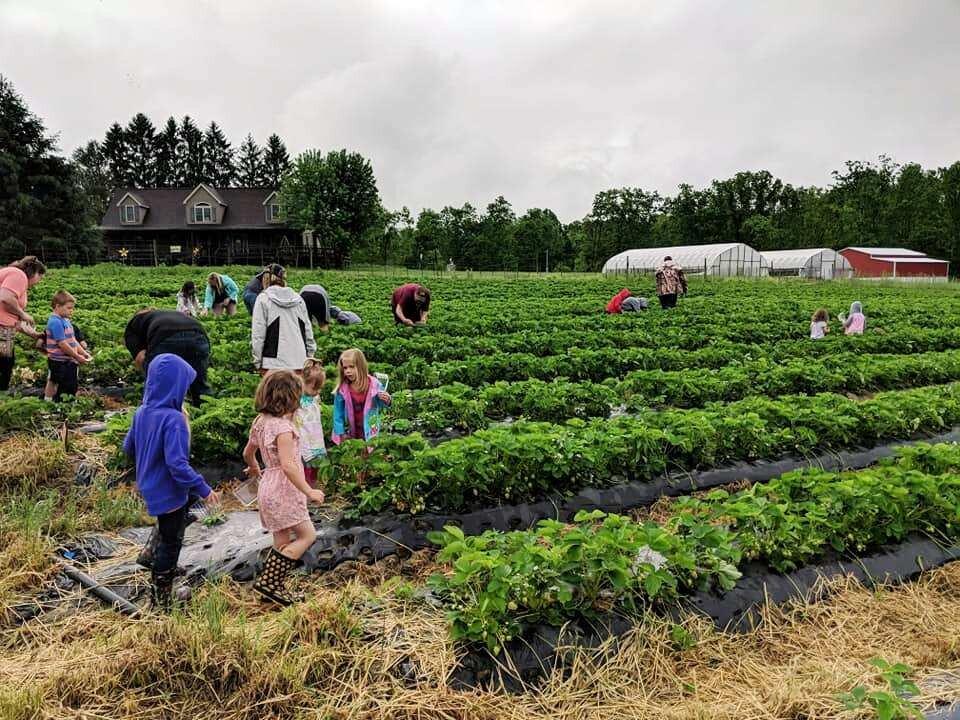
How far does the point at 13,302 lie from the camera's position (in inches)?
293

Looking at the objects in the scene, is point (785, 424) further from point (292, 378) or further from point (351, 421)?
point (292, 378)

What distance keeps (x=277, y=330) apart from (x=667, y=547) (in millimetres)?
4860

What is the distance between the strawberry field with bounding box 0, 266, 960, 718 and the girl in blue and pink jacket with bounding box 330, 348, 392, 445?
0.29 m

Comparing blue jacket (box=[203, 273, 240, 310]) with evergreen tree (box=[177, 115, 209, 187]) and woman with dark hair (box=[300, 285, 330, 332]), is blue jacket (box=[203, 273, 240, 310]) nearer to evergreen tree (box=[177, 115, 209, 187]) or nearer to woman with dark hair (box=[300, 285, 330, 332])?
woman with dark hair (box=[300, 285, 330, 332])

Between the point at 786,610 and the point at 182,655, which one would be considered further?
the point at 786,610

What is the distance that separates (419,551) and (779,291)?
29126 millimetres

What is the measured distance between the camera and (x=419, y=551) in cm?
459

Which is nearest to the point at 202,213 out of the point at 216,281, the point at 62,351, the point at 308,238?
the point at 308,238

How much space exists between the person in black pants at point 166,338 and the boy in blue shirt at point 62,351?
3.97 ft

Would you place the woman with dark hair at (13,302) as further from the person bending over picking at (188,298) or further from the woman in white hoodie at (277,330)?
the person bending over picking at (188,298)

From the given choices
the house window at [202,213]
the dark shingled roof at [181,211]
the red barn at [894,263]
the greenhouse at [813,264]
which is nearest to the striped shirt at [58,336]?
the dark shingled roof at [181,211]

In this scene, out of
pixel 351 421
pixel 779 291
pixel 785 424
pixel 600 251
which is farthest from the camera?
pixel 600 251

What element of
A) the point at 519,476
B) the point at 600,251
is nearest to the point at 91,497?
the point at 519,476

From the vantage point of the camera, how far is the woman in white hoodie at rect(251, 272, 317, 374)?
6906 millimetres
